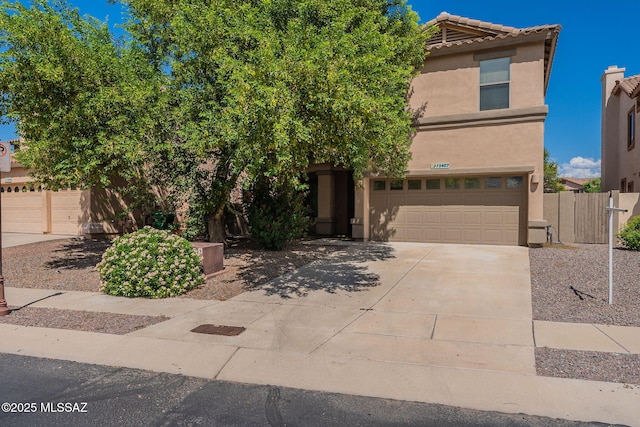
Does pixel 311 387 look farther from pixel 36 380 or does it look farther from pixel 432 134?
pixel 432 134

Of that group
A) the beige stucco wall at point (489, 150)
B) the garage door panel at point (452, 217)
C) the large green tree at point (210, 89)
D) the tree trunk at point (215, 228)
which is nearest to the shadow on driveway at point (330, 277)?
the large green tree at point (210, 89)

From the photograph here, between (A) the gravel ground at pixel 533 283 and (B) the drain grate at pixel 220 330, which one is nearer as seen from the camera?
(A) the gravel ground at pixel 533 283

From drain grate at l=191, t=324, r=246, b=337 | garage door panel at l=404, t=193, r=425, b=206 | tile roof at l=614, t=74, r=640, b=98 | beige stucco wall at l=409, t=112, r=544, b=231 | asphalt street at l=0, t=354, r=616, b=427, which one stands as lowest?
asphalt street at l=0, t=354, r=616, b=427

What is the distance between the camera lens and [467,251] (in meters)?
13.0

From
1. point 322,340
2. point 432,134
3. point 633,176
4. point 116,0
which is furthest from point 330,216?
point 633,176

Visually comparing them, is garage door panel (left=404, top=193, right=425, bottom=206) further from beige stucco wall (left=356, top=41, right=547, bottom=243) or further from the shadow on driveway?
the shadow on driveway

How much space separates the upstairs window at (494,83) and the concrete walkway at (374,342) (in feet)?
24.9

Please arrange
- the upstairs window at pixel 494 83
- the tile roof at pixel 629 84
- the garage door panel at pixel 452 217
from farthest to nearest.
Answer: the tile roof at pixel 629 84
the garage door panel at pixel 452 217
the upstairs window at pixel 494 83

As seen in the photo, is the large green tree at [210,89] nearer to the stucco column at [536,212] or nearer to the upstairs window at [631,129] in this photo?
the stucco column at [536,212]

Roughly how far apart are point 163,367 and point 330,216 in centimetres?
1355

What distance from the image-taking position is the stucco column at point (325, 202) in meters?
18.0

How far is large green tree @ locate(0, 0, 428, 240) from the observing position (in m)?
6.18

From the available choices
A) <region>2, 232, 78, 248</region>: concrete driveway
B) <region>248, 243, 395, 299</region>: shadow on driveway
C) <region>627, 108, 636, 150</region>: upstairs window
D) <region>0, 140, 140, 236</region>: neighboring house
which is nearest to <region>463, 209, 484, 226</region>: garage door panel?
<region>248, 243, 395, 299</region>: shadow on driveway

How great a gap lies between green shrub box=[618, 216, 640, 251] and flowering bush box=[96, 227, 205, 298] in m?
12.3
